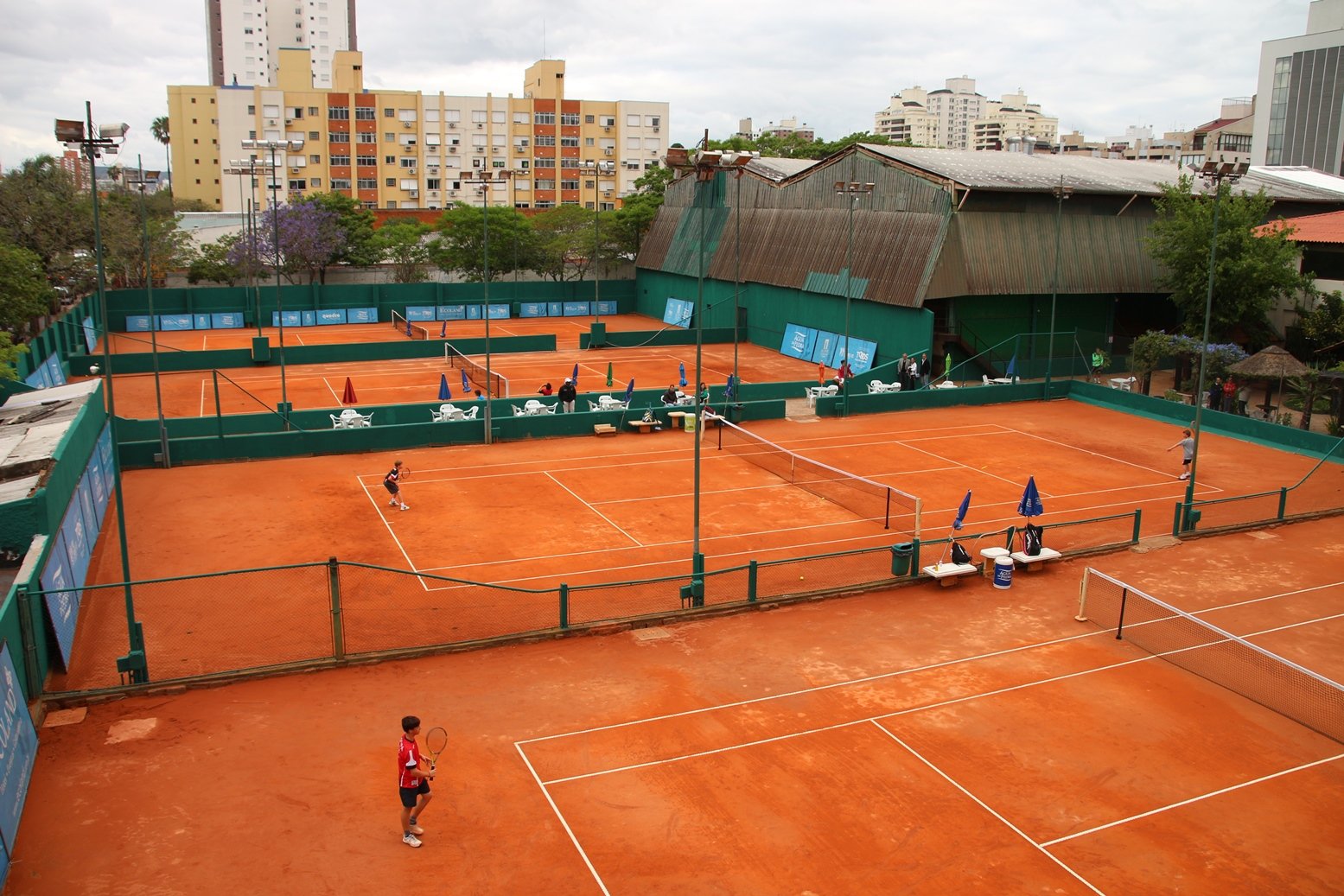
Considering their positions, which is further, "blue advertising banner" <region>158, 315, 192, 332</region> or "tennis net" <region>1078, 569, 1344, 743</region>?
"blue advertising banner" <region>158, 315, 192, 332</region>

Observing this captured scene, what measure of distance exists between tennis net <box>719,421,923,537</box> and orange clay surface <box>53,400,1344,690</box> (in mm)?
511

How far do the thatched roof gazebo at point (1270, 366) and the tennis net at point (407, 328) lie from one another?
3852 centimetres

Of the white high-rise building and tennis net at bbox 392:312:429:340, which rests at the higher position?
the white high-rise building

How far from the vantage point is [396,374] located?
47.5m

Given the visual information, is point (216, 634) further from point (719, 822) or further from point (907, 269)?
point (907, 269)

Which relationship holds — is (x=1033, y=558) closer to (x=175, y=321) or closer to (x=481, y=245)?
(x=175, y=321)

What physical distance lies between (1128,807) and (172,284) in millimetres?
70001

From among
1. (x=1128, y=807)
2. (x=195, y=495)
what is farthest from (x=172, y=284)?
(x=1128, y=807)

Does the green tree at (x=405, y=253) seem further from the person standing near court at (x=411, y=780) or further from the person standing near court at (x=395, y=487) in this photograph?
the person standing near court at (x=411, y=780)

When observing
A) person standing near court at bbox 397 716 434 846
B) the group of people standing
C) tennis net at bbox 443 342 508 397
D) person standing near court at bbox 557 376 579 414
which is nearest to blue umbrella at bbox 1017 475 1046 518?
person standing near court at bbox 397 716 434 846

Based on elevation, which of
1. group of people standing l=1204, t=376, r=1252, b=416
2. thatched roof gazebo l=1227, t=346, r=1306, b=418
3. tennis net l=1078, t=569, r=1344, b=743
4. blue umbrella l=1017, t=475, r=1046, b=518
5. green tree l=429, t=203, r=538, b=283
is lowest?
tennis net l=1078, t=569, r=1344, b=743

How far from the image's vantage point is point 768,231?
58.2 m

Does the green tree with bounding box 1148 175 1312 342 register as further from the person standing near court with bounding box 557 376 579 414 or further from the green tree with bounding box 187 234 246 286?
the green tree with bounding box 187 234 246 286

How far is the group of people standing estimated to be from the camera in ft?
126
